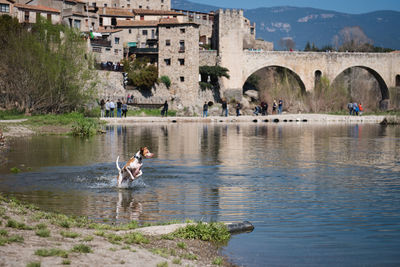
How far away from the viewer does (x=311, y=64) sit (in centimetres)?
7431

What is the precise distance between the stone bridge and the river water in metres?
45.0

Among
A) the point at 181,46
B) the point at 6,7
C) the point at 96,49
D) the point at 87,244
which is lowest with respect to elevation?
the point at 87,244

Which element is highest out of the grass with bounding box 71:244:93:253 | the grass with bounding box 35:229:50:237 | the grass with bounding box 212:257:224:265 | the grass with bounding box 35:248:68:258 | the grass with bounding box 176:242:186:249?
the grass with bounding box 35:229:50:237

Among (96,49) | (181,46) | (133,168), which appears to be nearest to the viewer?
(133,168)

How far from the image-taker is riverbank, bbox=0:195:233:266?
7.43m

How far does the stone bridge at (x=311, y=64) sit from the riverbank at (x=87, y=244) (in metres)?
60.8

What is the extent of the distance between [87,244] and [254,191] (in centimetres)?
682

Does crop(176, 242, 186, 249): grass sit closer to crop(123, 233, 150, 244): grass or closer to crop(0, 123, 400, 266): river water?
crop(123, 233, 150, 244): grass

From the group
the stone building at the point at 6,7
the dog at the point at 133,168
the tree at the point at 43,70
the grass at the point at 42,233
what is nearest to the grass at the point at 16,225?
the grass at the point at 42,233

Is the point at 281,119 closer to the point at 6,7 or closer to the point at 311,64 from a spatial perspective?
the point at 311,64

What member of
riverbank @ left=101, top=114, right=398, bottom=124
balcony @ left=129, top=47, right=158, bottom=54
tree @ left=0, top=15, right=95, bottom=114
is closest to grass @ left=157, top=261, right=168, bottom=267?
tree @ left=0, top=15, right=95, bottom=114

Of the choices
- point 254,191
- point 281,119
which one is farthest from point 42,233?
point 281,119

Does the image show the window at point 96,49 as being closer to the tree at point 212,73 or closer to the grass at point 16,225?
the tree at point 212,73

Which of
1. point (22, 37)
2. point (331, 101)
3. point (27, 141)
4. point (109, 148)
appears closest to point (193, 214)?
point (109, 148)
